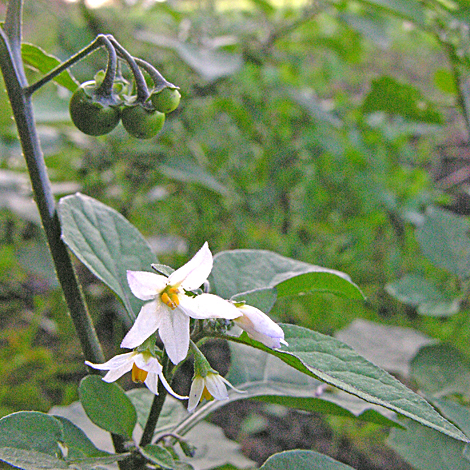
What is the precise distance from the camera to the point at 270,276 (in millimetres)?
695

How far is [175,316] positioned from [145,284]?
46 mm

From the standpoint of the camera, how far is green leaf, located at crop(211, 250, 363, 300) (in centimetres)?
63

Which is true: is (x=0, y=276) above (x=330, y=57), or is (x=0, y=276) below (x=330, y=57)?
below

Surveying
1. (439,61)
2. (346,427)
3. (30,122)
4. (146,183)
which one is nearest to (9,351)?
(146,183)

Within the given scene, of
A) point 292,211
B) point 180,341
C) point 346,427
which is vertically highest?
point 180,341

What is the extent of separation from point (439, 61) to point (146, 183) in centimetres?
308

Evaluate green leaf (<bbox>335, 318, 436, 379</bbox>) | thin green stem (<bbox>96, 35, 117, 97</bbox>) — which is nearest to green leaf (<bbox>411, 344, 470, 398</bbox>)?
green leaf (<bbox>335, 318, 436, 379</bbox>)

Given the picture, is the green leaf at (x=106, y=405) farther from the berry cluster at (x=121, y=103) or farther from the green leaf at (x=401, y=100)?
the green leaf at (x=401, y=100)

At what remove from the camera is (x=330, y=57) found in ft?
8.29

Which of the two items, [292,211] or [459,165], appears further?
[459,165]

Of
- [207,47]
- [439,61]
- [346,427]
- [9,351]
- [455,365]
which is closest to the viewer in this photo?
[455,365]

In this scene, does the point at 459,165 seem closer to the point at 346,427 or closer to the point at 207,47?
the point at 207,47

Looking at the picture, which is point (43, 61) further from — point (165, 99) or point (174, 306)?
point (174, 306)

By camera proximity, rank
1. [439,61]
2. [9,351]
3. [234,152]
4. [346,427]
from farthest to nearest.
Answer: [439,61], [234,152], [9,351], [346,427]
